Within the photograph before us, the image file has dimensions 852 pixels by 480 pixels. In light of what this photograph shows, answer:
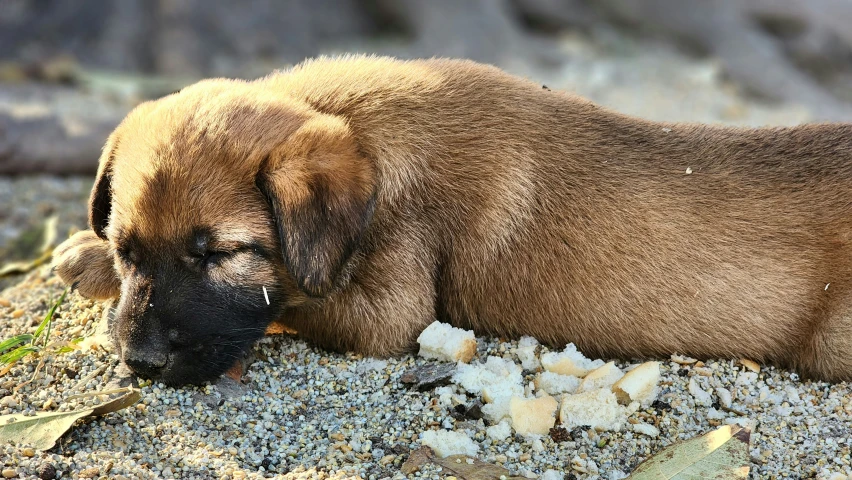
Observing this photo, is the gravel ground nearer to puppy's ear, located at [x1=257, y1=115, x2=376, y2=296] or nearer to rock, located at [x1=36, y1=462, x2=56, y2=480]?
rock, located at [x1=36, y1=462, x2=56, y2=480]

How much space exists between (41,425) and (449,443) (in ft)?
5.95

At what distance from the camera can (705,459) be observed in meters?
4.11

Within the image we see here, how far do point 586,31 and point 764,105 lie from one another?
288 cm

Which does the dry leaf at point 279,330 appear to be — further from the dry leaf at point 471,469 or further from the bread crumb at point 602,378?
the bread crumb at point 602,378

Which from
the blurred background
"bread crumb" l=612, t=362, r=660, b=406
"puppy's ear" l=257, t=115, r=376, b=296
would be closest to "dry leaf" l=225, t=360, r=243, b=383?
"puppy's ear" l=257, t=115, r=376, b=296

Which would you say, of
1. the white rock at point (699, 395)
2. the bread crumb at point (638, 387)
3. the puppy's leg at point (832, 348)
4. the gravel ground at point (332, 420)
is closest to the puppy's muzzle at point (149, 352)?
the gravel ground at point (332, 420)

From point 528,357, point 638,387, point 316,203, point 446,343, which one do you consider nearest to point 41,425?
point 316,203

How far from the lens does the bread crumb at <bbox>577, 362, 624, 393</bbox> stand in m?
4.68

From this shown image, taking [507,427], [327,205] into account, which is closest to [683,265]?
[507,427]

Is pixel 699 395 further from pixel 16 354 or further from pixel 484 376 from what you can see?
pixel 16 354

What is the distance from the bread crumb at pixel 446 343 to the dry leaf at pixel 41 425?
1547mm

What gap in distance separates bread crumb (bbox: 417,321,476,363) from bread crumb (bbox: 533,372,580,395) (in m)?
0.39

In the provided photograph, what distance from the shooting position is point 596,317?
510 cm

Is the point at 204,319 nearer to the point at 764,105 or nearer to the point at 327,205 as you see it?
the point at 327,205
